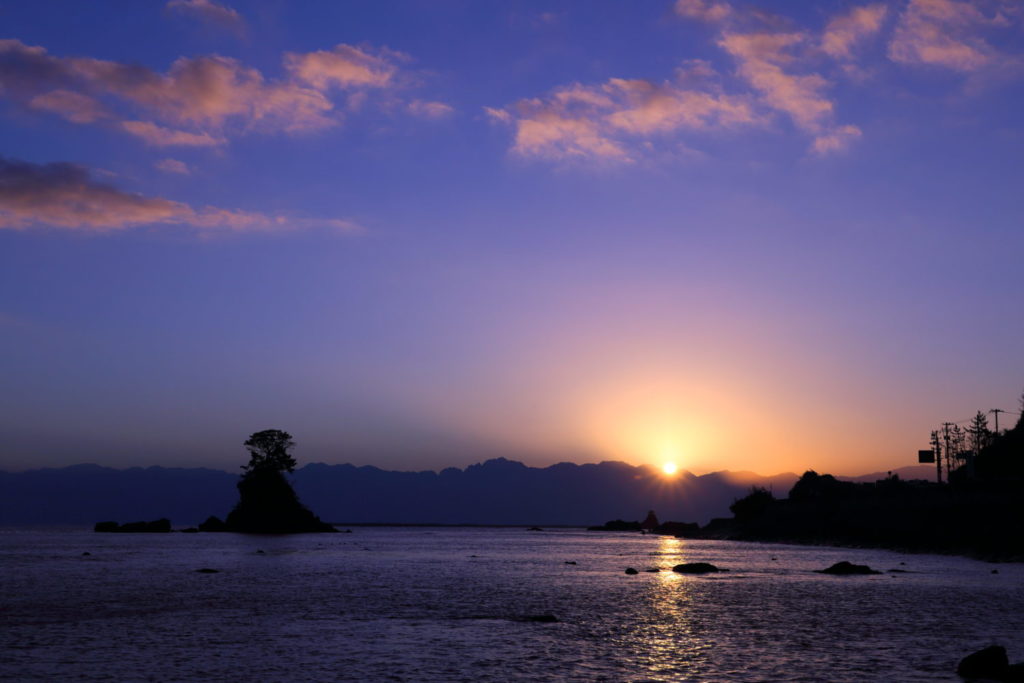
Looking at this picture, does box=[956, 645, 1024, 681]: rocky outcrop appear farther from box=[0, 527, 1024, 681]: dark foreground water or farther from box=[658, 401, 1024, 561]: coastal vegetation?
box=[658, 401, 1024, 561]: coastal vegetation

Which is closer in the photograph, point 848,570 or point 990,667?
point 990,667

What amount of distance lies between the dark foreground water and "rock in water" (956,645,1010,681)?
92 cm

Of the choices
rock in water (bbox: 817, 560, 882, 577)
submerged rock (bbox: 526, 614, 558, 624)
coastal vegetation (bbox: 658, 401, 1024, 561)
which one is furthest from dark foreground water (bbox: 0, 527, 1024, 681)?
coastal vegetation (bbox: 658, 401, 1024, 561)

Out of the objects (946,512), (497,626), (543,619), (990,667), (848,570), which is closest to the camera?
(990,667)

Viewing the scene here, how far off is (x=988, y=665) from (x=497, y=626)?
2519 centimetres

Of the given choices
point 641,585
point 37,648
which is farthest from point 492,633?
point 641,585

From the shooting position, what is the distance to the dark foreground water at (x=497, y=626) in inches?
1305

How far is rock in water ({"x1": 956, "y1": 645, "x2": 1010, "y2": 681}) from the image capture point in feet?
97.9

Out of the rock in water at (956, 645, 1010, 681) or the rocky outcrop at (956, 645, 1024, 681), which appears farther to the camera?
the rock in water at (956, 645, 1010, 681)

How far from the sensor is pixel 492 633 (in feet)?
144

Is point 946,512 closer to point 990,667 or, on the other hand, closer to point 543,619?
point 543,619

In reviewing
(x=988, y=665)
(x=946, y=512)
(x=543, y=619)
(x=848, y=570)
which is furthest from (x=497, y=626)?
(x=946, y=512)

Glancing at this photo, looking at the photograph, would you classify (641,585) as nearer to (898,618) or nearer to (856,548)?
(898,618)

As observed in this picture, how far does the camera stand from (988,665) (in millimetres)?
30047
